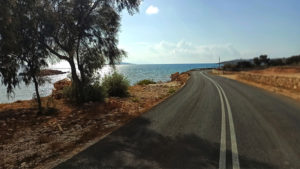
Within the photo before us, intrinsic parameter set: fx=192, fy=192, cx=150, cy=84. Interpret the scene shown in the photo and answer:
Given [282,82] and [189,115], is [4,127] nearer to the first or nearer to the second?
[189,115]

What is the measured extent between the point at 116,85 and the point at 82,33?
17.7ft

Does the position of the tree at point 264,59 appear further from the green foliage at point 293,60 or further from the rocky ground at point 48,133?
the rocky ground at point 48,133

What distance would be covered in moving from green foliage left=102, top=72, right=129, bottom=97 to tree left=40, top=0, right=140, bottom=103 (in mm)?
2454

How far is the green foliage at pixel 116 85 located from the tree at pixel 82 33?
2454 mm

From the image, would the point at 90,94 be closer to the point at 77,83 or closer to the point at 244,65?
the point at 77,83

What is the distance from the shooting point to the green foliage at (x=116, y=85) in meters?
15.5

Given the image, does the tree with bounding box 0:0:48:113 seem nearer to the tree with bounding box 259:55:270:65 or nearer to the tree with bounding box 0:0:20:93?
the tree with bounding box 0:0:20:93

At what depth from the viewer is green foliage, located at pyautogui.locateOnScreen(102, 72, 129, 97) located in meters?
15.5

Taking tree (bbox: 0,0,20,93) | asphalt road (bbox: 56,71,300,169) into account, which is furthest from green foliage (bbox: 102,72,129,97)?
asphalt road (bbox: 56,71,300,169)

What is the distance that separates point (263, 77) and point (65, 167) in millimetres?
23049

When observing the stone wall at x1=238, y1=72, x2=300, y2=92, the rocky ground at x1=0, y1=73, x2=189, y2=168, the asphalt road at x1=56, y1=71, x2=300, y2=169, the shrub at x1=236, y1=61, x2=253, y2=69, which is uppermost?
the shrub at x1=236, y1=61, x2=253, y2=69

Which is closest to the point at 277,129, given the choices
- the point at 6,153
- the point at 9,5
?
the point at 6,153

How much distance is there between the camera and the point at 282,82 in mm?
16984

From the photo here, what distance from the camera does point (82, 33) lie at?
1155 cm
